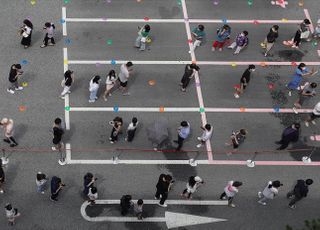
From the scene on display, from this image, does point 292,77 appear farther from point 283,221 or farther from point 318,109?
point 283,221

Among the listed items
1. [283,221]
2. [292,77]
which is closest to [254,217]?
[283,221]

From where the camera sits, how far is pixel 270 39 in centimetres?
1867

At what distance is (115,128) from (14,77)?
4478 mm

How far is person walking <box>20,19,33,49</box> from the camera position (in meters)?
17.8

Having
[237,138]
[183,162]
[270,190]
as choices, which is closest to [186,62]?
[237,138]

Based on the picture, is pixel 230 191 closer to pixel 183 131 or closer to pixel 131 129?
pixel 183 131

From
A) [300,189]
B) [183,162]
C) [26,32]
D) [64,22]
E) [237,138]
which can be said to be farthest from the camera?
[64,22]

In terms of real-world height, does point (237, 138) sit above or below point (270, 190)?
above

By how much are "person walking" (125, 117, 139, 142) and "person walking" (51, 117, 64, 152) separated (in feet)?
7.74

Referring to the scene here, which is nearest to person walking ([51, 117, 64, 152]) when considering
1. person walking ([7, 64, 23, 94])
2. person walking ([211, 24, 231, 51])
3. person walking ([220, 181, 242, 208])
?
person walking ([7, 64, 23, 94])

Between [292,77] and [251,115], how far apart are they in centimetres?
298

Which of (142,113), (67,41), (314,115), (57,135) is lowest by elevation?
(57,135)

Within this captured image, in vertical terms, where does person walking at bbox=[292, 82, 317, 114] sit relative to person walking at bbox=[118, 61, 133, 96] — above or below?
below

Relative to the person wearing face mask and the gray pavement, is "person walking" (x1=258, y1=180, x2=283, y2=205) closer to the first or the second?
the gray pavement
